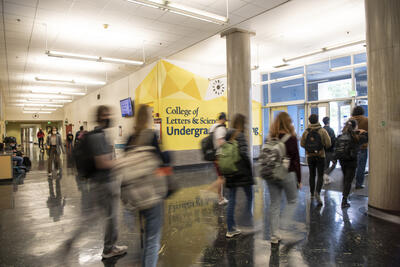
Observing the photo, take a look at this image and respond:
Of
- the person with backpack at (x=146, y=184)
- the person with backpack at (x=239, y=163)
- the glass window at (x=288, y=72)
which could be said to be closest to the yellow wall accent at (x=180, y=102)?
the glass window at (x=288, y=72)

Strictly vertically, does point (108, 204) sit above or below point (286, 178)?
below

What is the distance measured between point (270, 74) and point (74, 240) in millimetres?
9947

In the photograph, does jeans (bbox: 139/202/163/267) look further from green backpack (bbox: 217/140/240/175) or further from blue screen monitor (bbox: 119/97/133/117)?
blue screen monitor (bbox: 119/97/133/117)

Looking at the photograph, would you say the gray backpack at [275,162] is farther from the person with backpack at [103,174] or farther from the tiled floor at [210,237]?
the person with backpack at [103,174]

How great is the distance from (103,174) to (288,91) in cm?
941

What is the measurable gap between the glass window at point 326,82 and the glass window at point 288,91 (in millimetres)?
363

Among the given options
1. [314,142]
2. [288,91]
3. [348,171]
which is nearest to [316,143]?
[314,142]

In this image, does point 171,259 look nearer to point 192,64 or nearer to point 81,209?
point 81,209

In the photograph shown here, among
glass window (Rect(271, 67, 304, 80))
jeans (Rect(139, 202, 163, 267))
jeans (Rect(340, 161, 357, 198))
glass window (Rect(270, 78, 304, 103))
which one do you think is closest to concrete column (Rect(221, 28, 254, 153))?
jeans (Rect(340, 161, 357, 198))

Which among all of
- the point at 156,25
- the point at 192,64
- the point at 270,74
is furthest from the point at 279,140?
the point at 270,74

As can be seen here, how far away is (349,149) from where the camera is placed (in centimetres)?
398

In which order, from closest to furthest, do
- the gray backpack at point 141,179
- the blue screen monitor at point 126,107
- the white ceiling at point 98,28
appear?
the gray backpack at point 141,179, the white ceiling at point 98,28, the blue screen monitor at point 126,107

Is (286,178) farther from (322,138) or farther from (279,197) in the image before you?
(322,138)

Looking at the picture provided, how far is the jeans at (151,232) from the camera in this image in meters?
1.78
